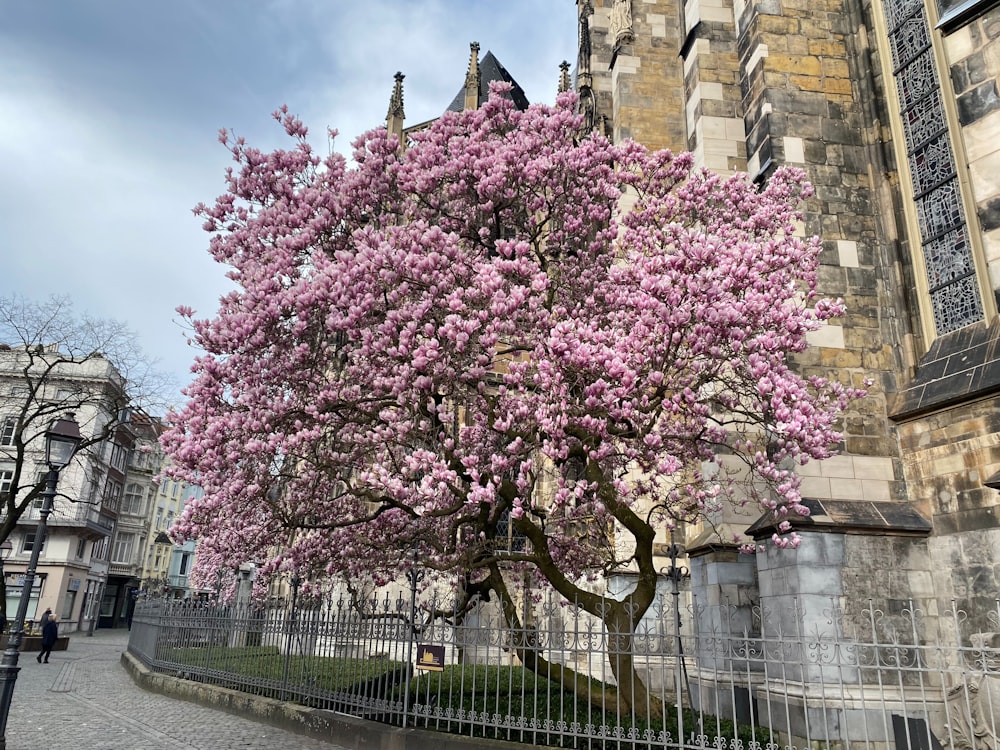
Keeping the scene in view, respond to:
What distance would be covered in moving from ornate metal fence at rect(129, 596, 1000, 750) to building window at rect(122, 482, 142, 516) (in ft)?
162

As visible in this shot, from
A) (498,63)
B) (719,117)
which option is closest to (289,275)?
(719,117)

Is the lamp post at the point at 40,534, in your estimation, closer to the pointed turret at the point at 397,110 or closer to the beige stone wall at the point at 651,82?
the beige stone wall at the point at 651,82

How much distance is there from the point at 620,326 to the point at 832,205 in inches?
172

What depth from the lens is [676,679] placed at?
24.2 ft

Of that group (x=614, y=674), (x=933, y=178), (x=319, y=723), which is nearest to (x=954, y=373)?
(x=933, y=178)

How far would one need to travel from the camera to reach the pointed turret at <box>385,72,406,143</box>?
33000 mm

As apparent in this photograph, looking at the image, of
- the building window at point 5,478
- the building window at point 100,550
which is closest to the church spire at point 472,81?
the building window at point 5,478

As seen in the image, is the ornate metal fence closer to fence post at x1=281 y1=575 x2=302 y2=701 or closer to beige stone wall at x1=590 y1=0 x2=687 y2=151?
fence post at x1=281 y1=575 x2=302 y2=701

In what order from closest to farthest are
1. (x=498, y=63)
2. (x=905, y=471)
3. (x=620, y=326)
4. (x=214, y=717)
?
(x=620, y=326) < (x=905, y=471) < (x=214, y=717) < (x=498, y=63)

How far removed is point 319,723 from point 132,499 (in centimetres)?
5223

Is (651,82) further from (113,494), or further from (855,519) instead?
(113,494)

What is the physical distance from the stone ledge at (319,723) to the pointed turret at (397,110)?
2530cm

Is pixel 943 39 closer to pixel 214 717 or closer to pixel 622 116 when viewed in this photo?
pixel 622 116

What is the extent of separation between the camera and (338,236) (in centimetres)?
1008
